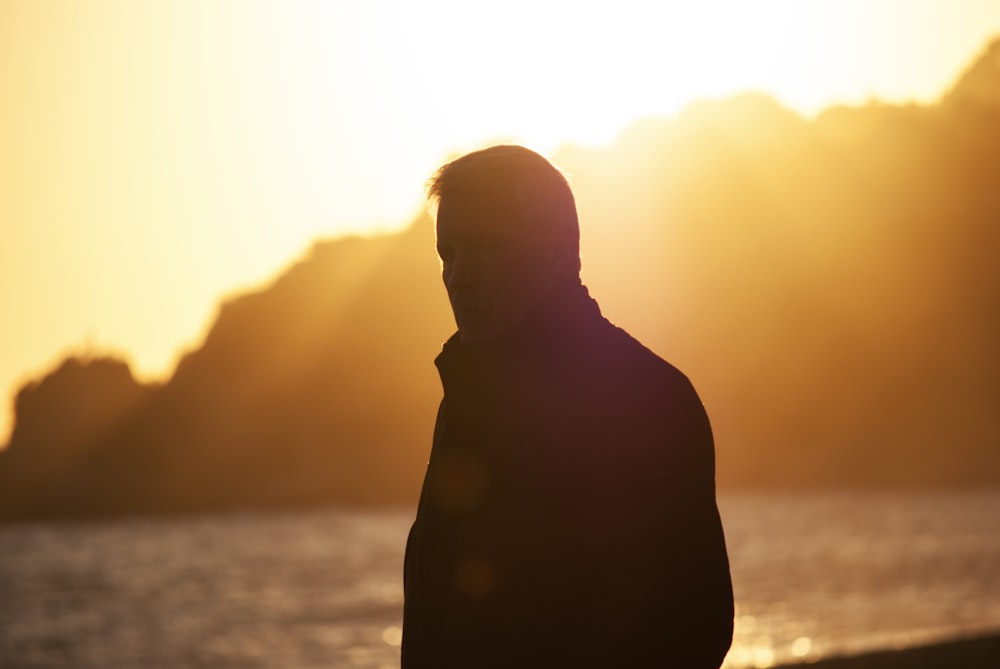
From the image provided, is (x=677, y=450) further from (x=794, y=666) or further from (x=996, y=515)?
(x=996, y=515)

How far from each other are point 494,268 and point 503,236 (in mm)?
56

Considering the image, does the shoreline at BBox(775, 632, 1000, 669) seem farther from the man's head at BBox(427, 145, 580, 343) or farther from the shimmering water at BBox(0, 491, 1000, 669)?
the man's head at BBox(427, 145, 580, 343)

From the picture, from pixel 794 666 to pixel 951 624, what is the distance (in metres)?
28.8

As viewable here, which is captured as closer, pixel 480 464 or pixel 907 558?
pixel 480 464

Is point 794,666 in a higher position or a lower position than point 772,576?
lower

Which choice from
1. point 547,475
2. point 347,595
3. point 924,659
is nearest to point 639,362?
point 547,475

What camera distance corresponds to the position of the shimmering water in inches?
1711

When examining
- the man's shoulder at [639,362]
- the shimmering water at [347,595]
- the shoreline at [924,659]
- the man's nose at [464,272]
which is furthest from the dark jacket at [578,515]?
the shimmering water at [347,595]

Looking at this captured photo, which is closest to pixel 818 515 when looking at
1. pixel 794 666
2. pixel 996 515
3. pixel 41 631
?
pixel 996 515

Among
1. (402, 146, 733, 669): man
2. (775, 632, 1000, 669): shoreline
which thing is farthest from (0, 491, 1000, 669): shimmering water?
(402, 146, 733, 669): man

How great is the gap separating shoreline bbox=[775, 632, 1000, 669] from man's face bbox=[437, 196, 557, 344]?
28.9ft

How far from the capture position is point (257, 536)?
526 feet

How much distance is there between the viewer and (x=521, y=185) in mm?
2326

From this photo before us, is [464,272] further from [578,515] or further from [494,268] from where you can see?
[578,515]
